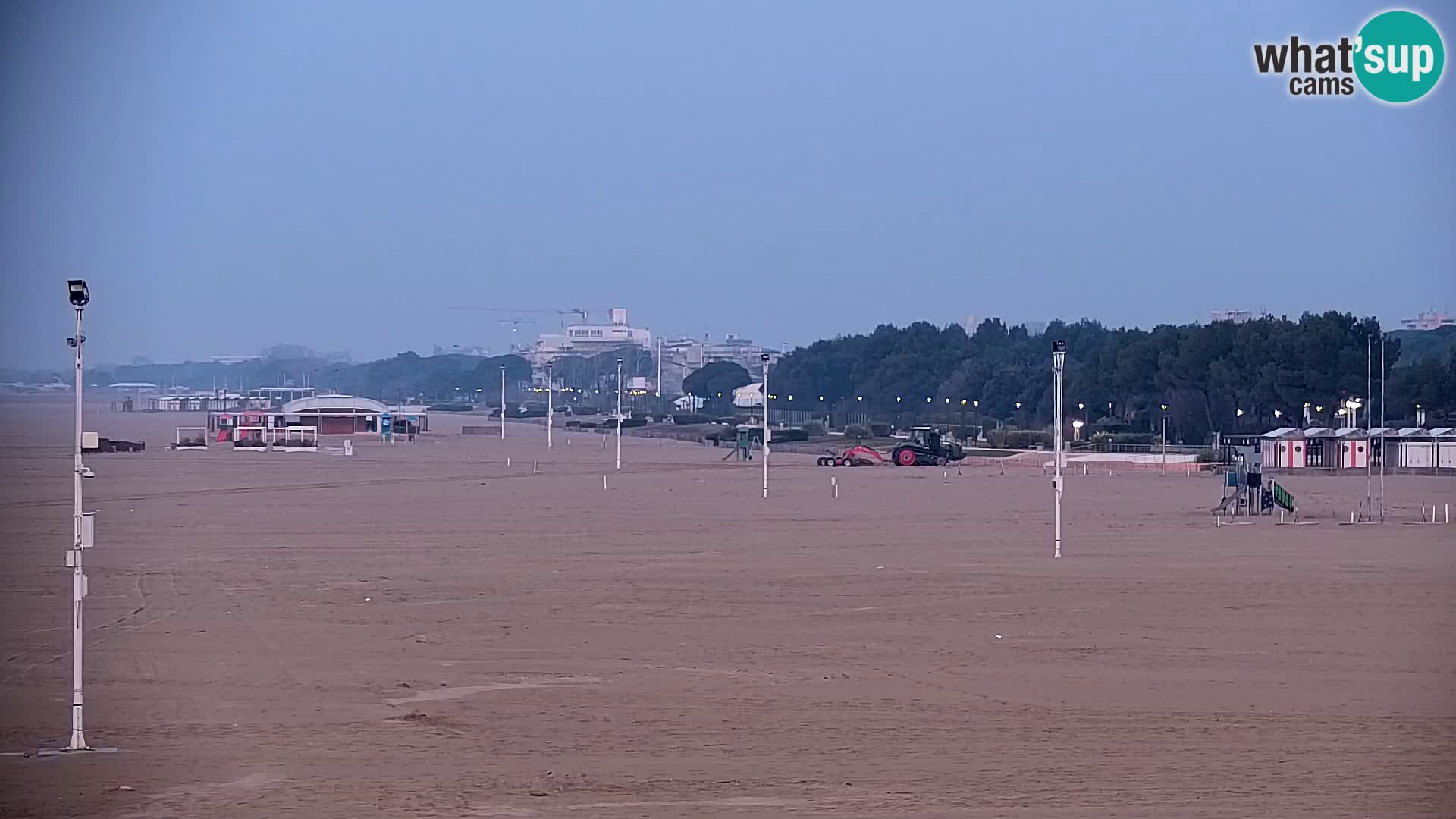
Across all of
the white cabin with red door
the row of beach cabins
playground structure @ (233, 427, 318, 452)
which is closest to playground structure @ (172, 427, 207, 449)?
playground structure @ (233, 427, 318, 452)

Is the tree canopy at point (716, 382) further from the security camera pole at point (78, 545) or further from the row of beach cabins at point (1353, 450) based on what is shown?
the security camera pole at point (78, 545)

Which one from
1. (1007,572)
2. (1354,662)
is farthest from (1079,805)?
(1007,572)

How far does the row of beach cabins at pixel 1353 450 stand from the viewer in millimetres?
55250

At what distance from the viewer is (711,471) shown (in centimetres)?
5506

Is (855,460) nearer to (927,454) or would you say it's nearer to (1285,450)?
(927,454)

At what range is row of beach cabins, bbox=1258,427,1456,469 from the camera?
55250mm

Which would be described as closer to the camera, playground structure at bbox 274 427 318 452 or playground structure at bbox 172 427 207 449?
playground structure at bbox 172 427 207 449

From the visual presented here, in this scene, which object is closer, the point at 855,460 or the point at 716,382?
the point at 855,460

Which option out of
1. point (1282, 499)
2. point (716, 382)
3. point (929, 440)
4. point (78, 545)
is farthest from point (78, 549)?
point (716, 382)

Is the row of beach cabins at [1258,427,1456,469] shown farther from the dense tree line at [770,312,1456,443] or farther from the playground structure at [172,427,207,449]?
the playground structure at [172,427,207,449]

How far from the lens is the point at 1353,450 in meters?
55.7

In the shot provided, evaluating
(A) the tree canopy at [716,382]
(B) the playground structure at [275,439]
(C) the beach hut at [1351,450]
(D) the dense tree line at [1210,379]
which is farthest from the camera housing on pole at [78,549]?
(A) the tree canopy at [716,382]

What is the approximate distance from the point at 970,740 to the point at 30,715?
8.16 m

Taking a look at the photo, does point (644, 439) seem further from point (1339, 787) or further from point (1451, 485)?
point (1339, 787)
